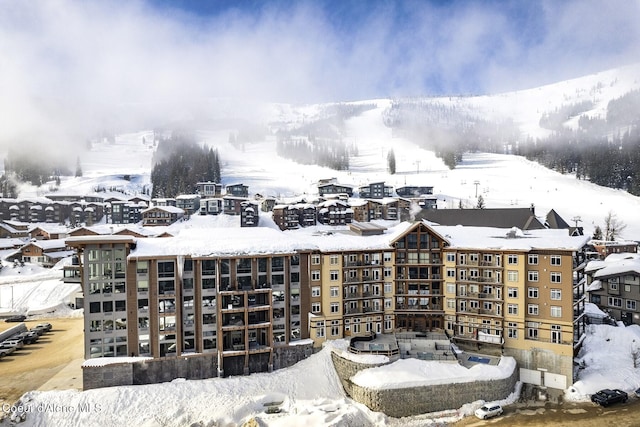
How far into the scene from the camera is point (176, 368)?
140 ft

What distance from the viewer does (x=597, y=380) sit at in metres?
43.6

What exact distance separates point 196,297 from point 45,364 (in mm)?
23122

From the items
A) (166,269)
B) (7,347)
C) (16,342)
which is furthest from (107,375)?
(16,342)

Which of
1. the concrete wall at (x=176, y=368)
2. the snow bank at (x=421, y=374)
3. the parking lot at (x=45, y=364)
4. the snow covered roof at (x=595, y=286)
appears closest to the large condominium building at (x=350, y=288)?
the concrete wall at (x=176, y=368)

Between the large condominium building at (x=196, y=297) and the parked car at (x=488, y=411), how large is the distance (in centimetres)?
A: 2044

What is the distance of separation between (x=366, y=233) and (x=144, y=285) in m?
29.1

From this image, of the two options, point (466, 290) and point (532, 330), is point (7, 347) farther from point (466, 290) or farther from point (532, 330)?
point (532, 330)

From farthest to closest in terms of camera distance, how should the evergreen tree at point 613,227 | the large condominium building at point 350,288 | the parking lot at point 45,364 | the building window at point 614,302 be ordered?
the evergreen tree at point 613,227 < the building window at point 614,302 < the large condominium building at point 350,288 < the parking lot at point 45,364

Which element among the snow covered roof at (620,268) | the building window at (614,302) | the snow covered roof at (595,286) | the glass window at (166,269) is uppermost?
the glass window at (166,269)

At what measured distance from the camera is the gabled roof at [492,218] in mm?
73312

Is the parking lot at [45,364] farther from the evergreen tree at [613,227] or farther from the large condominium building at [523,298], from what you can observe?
the evergreen tree at [613,227]

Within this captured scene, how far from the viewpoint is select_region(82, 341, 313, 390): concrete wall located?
132 ft

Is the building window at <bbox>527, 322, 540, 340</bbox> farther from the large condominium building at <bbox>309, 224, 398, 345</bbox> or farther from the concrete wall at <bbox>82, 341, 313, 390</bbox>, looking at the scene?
the concrete wall at <bbox>82, 341, 313, 390</bbox>

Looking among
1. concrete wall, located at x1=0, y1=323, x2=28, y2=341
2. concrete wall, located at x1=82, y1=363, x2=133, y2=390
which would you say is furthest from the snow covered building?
concrete wall, located at x1=0, y1=323, x2=28, y2=341
